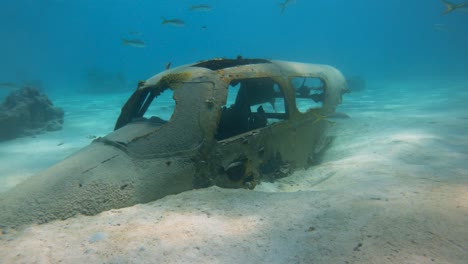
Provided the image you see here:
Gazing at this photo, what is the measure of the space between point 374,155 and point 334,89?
6.83ft

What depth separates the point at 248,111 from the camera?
20.3 ft

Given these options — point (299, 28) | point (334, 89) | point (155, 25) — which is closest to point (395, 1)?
point (299, 28)

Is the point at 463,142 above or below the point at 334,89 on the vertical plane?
below

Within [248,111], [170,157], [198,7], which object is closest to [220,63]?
[248,111]

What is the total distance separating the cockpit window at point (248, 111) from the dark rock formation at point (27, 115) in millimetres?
9499

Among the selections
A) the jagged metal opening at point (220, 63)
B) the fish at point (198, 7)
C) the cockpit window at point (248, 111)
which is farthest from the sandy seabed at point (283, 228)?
the fish at point (198, 7)

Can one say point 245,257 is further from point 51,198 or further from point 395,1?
point 395,1

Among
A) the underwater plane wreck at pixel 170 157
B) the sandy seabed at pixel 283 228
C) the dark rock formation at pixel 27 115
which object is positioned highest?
the dark rock formation at pixel 27 115

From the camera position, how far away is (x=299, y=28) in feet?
610

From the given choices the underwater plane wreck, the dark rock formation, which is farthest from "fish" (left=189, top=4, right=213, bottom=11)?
the underwater plane wreck

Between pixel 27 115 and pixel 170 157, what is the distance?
1163 cm

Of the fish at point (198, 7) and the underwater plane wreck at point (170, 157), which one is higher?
the fish at point (198, 7)

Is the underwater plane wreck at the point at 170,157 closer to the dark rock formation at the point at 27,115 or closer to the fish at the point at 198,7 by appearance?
the fish at the point at 198,7

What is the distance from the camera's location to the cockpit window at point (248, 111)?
5605 mm
